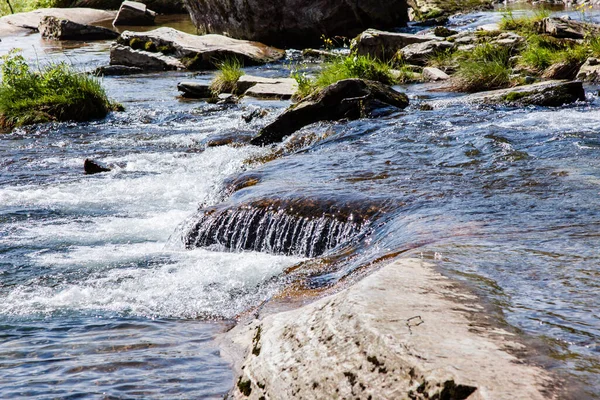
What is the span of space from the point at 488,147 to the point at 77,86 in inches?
353

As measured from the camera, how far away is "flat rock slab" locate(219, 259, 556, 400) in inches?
97.6

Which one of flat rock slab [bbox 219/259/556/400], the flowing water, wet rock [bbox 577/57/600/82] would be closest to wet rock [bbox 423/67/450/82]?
wet rock [bbox 577/57/600/82]

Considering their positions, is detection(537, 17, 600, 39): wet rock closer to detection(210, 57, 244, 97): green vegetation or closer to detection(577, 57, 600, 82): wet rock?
detection(577, 57, 600, 82): wet rock

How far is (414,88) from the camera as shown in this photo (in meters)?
14.1

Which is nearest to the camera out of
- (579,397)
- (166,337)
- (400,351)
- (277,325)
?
(579,397)

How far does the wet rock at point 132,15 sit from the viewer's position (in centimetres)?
3344

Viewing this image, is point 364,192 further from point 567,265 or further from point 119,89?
point 119,89

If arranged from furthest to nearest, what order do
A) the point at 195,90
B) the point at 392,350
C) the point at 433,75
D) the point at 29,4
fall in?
the point at 29,4 → the point at 195,90 → the point at 433,75 → the point at 392,350

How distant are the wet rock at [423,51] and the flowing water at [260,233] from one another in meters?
5.68

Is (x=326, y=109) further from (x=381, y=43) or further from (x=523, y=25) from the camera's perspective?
(x=523, y=25)

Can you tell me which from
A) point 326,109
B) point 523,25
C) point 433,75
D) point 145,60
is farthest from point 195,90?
point 523,25

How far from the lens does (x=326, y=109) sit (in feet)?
36.6

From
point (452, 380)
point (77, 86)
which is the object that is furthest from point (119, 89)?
point (452, 380)

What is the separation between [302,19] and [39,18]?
1841 cm
